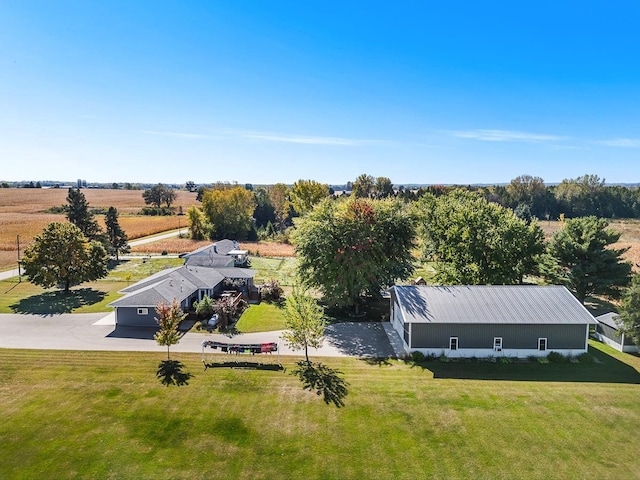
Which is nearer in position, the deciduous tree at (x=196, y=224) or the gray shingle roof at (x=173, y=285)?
the gray shingle roof at (x=173, y=285)

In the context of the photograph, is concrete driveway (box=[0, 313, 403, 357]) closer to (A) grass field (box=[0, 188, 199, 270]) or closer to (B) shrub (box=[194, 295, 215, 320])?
(B) shrub (box=[194, 295, 215, 320])

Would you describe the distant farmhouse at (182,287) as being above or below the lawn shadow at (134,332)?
above

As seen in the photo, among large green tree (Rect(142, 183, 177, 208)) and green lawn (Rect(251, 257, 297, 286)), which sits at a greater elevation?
large green tree (Rect(142, 183, 177, 208))

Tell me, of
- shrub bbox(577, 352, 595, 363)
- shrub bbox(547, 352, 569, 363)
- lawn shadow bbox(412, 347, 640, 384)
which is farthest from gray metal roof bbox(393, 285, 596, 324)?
lawn shadow bbox(412, 347, 640, 384)

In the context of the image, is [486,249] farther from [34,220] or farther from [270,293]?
[34,220]

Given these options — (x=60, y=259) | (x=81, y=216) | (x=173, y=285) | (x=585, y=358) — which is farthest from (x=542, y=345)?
(x=81, y=216)

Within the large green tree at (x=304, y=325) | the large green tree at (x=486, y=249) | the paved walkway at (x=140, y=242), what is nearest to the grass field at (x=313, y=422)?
the large green tree at (x=304, y=325)

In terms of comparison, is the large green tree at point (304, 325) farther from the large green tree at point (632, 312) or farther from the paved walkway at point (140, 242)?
the paved walkway at point (140, 242)
